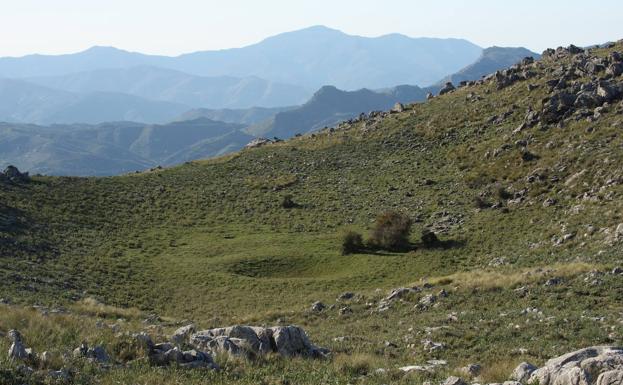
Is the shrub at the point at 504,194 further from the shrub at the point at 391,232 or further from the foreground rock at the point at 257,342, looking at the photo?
the foreground rock at the point at 257,342

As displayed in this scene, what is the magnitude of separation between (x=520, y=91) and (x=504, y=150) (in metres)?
19.0

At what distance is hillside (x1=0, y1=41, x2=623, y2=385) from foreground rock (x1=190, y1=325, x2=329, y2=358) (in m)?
0.61

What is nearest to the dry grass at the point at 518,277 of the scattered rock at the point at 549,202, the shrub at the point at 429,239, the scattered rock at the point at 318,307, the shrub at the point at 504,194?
the scattered rock at the point at 318,307

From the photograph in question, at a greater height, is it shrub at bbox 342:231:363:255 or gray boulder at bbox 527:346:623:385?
gray boulder at bbox 527:346:623:385

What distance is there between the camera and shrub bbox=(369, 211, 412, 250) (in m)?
44.9

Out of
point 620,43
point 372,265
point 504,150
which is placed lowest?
point 372,265

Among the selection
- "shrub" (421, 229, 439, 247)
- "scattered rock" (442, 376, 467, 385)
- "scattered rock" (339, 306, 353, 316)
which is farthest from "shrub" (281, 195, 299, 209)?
"scattered rock" (442, 376, 467, 385)

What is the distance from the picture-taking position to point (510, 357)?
608 inches

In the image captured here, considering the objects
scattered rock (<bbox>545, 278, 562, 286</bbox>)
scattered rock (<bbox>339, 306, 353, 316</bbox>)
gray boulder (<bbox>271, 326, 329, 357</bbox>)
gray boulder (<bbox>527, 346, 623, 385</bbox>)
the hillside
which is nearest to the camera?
gray boulder (<bbox>527, 346, 623, 385</bbox>)

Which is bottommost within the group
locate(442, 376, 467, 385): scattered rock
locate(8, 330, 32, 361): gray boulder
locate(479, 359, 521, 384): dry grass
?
locate(479, 359, 521, 384): dry grass

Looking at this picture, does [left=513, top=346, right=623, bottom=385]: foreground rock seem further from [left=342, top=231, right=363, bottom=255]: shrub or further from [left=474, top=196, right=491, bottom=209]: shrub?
[left=474, top=196, right=491, bottom=209]: shrub

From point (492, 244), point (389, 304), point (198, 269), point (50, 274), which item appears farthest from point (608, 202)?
point (50, 274)

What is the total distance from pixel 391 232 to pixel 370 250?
2.42 meters

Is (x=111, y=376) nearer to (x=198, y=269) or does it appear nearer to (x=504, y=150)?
(x=198, y=269)
